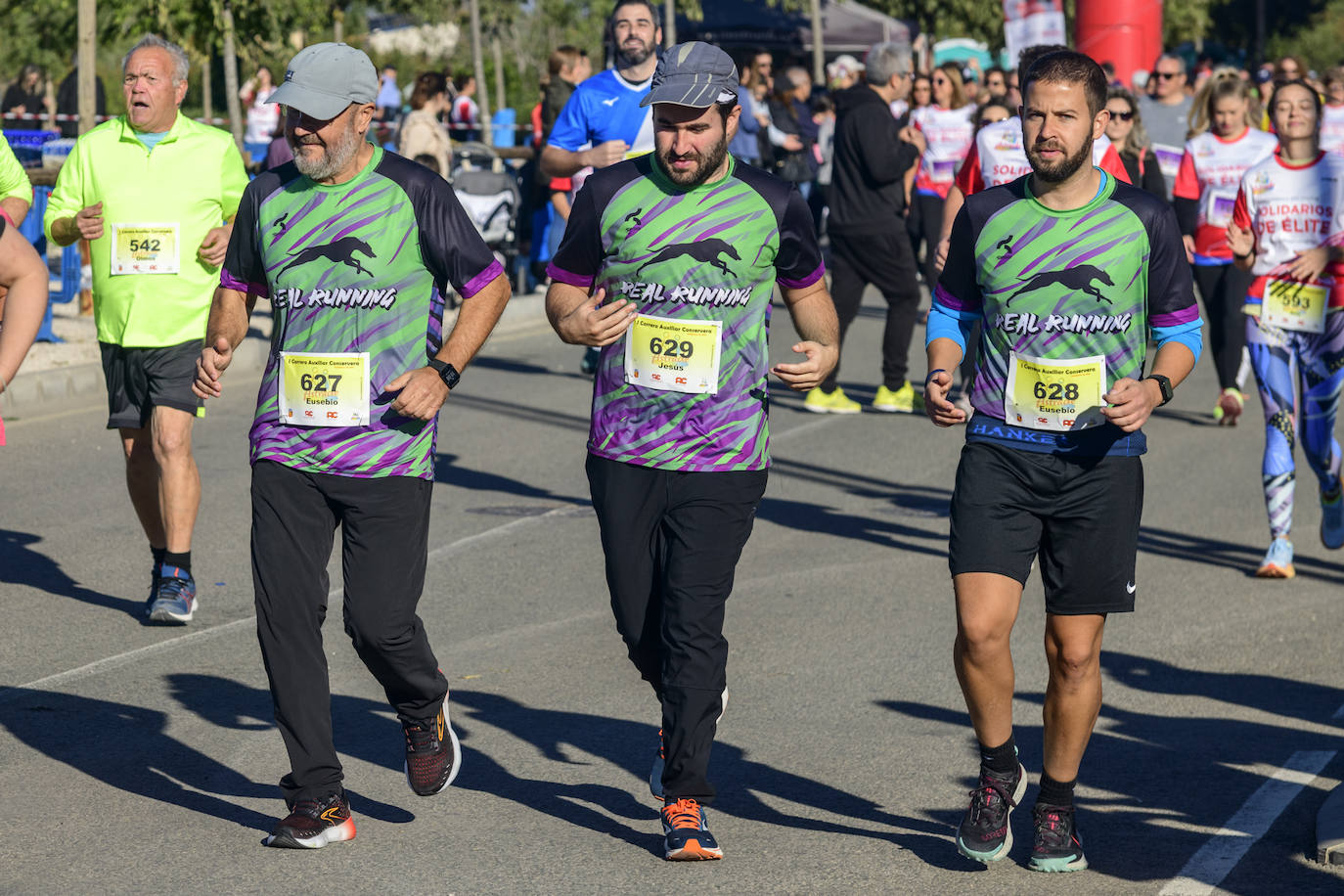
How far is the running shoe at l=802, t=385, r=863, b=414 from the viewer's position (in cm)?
1263

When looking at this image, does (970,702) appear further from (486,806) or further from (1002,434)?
(486,806)

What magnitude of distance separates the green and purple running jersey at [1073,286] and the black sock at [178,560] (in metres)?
3.60

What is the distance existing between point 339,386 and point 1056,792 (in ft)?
6.71

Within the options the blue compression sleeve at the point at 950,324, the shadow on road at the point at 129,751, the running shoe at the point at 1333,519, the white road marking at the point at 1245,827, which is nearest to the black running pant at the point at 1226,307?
the running shoe at the point at 1333,519

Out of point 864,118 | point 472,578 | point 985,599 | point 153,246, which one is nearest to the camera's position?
point 985,599

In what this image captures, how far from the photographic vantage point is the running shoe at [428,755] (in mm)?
5082

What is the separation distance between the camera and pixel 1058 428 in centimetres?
475

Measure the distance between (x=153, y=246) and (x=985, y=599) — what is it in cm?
403

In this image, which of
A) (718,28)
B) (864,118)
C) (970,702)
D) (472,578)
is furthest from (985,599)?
(718,28)

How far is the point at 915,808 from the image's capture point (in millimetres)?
5234

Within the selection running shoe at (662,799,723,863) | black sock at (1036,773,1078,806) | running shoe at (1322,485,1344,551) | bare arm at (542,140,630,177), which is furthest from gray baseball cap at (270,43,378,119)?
running shoe at (1322,485,1344,551)

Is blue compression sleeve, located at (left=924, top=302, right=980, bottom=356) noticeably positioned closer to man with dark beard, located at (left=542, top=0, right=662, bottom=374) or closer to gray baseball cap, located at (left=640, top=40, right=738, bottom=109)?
gray baseball cap, located at (left=640, top=40, right=738, bottom=109)

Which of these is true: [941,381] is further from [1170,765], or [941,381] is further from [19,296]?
[19,296]

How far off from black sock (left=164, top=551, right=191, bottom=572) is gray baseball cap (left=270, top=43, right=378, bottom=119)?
114 inches
